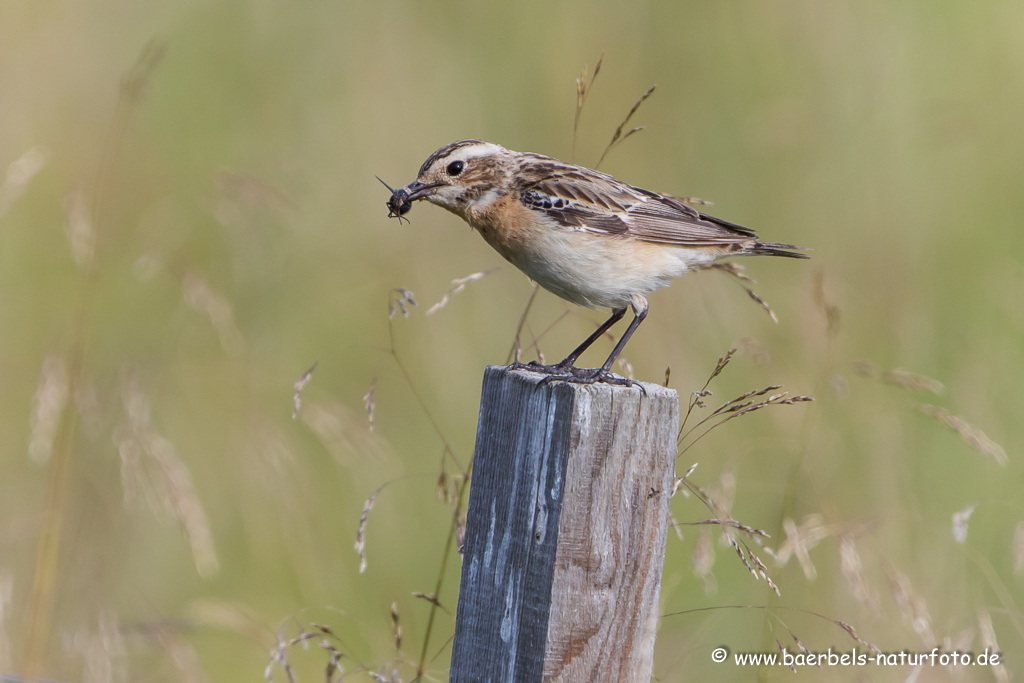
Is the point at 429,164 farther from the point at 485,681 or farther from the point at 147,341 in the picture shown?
the point at 147,341

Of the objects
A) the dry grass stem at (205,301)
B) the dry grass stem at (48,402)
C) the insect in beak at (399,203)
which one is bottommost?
the dry grass stem at (48,402)

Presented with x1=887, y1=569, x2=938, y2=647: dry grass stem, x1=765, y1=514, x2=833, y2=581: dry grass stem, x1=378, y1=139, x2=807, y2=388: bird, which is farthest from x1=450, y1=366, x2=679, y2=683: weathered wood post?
x1=887, y1=569, x2=938, y2=647: dry grass stem

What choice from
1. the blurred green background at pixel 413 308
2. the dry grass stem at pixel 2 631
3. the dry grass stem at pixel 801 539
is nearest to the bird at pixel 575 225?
the blurred green background at pixel 413 308

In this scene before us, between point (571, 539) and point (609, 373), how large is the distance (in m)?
1.20

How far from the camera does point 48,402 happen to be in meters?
4.42

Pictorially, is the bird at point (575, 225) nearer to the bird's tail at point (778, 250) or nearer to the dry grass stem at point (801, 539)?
the bird's tail at point (778, 250)

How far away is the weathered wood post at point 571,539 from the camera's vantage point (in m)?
2.40

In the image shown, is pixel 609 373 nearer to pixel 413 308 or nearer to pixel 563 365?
pixel 563 365

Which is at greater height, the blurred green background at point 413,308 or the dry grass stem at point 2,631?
the blurred green background at point 413,308

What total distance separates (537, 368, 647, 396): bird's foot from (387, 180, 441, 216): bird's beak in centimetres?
112

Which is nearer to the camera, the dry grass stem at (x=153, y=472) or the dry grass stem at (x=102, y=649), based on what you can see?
the dry grass stem at (x=102, y=649)

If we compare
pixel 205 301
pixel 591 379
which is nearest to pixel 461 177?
pixel 205 301

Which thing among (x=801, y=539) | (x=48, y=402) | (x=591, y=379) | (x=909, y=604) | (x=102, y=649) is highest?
(x=591, y=379)

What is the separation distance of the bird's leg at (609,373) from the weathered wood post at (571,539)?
11cm
